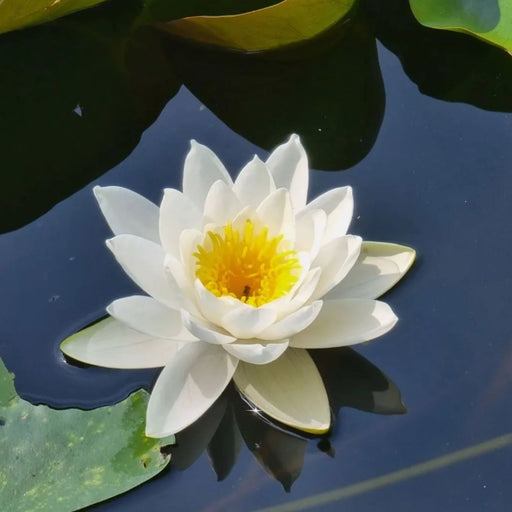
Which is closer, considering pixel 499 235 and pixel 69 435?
pixel 69 435

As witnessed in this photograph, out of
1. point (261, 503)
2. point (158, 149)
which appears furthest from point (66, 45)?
point (261, 503)

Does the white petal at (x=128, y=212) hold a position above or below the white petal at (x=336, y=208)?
above

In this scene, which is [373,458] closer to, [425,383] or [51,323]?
[425,383]

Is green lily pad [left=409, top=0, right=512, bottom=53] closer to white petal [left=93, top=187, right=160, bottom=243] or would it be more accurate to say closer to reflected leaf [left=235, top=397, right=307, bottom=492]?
white petal [left=93, top=187, right=160, bottom=243]

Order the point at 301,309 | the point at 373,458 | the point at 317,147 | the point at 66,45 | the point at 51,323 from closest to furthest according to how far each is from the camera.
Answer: the point at 301,309 → the point at 373,458 → the point at 51,323 → the point at 317,147 → the point at 66,45

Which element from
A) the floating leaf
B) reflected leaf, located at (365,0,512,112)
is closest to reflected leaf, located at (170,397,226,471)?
the floating leaf

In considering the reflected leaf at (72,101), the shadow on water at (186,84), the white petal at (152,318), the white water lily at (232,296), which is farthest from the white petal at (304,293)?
the reflected leaf at (72,101)

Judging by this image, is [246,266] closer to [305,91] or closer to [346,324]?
[346,324]

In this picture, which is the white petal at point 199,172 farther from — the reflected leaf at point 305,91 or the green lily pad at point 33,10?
the green lily pad at point 33,10
